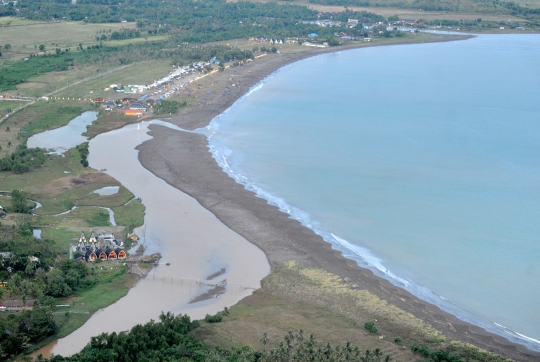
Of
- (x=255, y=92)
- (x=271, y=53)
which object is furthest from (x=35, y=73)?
(x=271, y=53)

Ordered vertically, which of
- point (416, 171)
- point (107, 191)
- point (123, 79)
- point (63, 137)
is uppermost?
point (123, 79)

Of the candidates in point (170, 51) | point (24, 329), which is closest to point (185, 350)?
point (24, 329)

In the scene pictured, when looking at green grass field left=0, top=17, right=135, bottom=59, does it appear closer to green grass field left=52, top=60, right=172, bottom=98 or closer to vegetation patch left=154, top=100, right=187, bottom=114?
green grass field left=52, top=60, right=172, bottom=98

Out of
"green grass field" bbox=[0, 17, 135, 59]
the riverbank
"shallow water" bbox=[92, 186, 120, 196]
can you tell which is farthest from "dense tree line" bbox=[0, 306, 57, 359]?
"green grass field" bbox=[0, 17, 135, 59]

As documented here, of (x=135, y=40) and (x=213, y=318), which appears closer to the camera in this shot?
(x=213, y=318)

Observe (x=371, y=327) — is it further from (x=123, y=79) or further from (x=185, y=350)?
(x=123, y=79)

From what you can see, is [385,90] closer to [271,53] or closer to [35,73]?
[271,53]
